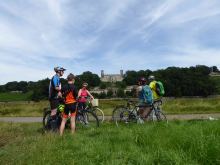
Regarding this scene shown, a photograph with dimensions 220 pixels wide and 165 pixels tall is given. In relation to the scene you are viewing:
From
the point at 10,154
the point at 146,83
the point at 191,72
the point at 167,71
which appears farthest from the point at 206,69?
the point at 10,154

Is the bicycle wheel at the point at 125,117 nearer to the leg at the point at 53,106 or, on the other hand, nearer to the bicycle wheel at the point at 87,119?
the bicycle wheel at the point at 87,119

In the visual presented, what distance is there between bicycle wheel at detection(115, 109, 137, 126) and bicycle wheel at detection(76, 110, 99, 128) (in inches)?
48.9

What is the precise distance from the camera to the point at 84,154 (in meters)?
7.94

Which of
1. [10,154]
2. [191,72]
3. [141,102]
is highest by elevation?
[191,72]

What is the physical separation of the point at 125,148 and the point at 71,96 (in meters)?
3.91

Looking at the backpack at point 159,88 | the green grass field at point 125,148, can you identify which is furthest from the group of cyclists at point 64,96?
the backpack at point 159,88

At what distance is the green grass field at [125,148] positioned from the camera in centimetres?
676

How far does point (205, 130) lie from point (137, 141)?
1.54 m

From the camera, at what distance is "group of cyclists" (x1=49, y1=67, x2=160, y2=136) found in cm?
1166

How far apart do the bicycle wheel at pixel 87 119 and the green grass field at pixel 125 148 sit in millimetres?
2402

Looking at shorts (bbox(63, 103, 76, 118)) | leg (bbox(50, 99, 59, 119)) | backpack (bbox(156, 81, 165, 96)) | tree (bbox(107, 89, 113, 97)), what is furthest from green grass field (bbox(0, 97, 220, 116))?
tree (bbox(107, 89, 113, 97))

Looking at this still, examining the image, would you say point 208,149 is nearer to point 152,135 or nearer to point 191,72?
point 152,135

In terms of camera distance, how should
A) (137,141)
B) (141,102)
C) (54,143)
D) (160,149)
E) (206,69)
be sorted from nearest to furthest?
1. (160,149)
2. (137,141)
3. (54,143)
4. (141,102)
5. (206,69)

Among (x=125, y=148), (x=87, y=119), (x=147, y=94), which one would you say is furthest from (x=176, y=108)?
(x=125, y=148)
